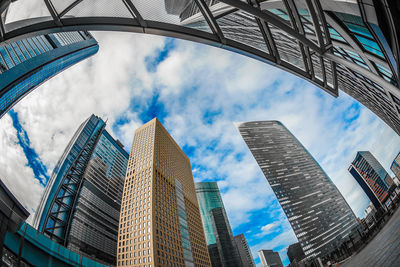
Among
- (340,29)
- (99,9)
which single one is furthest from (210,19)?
(340,29)

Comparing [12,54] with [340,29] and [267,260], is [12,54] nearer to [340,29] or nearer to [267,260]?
[340,29]

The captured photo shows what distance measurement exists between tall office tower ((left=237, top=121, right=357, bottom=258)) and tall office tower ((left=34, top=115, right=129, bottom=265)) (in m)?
91.2

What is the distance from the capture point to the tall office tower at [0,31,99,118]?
47938 mm

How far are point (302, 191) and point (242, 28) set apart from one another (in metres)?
121

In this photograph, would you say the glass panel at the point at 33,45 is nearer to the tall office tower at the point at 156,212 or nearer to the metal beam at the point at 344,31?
the tall office tower at the point at 156,212

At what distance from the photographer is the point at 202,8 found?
6.43 m

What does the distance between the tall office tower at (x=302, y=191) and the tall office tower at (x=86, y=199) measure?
91162mm

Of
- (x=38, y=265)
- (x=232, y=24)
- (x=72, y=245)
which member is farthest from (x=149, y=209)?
(x=232, y=24)

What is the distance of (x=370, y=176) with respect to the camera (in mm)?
121375

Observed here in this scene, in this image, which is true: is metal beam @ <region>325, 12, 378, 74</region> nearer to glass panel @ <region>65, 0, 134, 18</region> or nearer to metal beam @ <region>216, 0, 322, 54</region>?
metal beam @ <region>216, 0, 322, 54</region>

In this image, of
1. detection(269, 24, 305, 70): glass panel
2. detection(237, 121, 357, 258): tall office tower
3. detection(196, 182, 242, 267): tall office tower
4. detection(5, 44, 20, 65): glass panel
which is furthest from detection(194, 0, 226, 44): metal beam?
detection(196, 182, 242, 267): tall office tower

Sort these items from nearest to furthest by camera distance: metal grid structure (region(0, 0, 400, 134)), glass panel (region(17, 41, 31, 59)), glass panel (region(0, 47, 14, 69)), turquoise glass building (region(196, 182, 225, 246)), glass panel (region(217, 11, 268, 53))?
metal grid structure (region(0, 0, 400, 134)) → glass panel (region(217, 11, 268, 53)) → glass panel (region(0, 47, 14, 69)) → glass panel (region(17, 41, 31, 59)) → turquoise glass building (region(196, 182, 225, 246))

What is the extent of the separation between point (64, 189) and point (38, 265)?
89.7 meters

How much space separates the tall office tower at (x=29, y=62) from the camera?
47.9m
